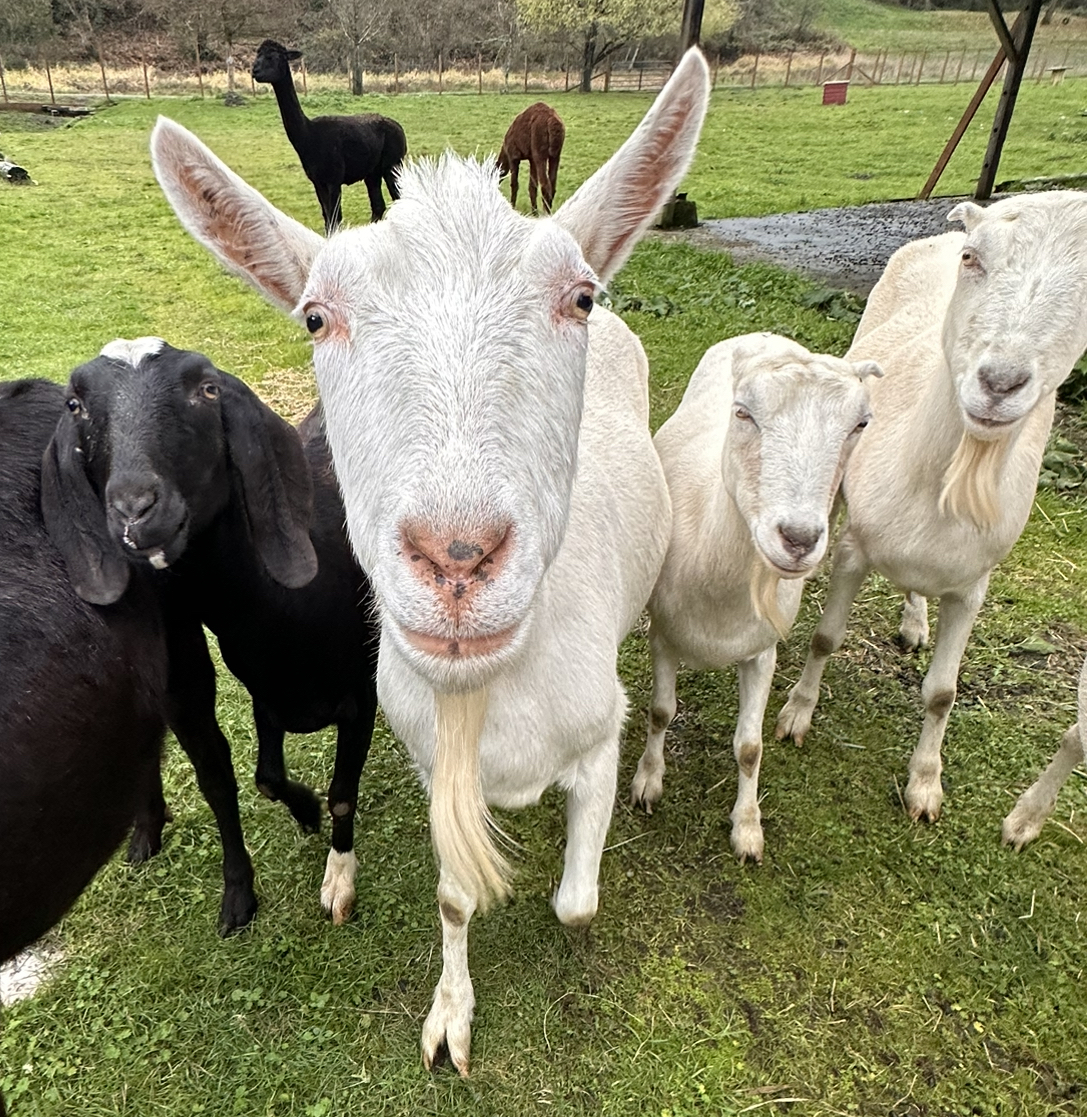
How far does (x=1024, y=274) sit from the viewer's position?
7.73 ft

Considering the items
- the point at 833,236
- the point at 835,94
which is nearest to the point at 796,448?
the point at 833,236

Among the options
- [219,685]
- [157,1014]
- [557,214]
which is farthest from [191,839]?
[557,214]

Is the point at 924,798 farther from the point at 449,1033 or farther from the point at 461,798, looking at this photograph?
the point at 461,798

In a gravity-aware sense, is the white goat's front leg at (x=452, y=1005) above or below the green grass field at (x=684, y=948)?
above

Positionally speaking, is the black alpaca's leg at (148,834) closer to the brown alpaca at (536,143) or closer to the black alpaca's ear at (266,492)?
the black alpaca's ear at (266,492)

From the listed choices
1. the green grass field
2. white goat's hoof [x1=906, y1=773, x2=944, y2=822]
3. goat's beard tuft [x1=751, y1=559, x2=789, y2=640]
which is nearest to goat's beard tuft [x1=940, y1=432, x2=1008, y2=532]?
goat's beard tuft [x1=751, y1=559, x2=789, y2=640]

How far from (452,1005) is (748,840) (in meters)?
1.26

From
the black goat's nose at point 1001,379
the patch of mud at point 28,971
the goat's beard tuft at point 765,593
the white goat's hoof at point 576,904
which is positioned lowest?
the patch of mud at point 28,971

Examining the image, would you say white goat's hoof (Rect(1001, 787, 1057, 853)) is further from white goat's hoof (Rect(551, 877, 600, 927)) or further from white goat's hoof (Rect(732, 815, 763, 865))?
white goat's hoof (Rect(551, 877, 600, 927))

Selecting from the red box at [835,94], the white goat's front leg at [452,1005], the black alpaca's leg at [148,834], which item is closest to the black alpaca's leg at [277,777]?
the black alpaca's leg at [148,834]

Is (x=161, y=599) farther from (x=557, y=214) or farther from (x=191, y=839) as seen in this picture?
(x=557, y=214)

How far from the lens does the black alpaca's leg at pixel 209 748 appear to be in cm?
249

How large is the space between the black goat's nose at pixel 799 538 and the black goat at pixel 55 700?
1.84m

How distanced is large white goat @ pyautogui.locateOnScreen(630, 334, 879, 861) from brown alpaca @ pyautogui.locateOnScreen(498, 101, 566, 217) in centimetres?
907
